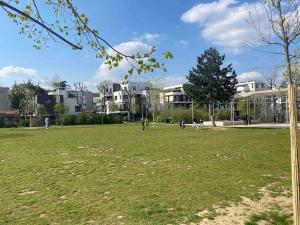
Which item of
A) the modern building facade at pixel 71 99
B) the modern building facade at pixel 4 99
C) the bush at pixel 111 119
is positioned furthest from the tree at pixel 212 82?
the modern building facade at pixel 4 99

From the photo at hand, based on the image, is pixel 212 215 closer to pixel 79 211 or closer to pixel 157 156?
pixel 79 211

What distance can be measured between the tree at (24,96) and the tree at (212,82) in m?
36.9

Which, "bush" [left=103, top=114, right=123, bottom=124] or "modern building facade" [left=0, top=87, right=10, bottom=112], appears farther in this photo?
"modern building facade" [left=0, top=87, right=10, bottom=112]

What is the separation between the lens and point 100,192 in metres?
8.76

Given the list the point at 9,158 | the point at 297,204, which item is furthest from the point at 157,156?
the point at 297,204

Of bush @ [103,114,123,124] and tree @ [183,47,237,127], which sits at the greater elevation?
tree @ [183,47,237,127]

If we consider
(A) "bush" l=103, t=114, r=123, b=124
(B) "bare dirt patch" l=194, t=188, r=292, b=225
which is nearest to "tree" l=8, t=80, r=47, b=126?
(A) "bush" l=103, t=114, r=123, b=124

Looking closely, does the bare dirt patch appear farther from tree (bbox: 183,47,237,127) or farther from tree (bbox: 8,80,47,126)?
tree (bbox: 8,80,47,126)

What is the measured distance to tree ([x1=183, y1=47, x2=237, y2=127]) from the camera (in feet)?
145

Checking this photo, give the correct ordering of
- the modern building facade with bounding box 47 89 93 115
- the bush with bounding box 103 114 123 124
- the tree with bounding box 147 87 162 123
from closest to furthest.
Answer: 1. the bush with bounding box 103 114 123 124
2. the tree with bounding box 147 87 162 123
3. the modern building facade with bounding box 47 89 93 115

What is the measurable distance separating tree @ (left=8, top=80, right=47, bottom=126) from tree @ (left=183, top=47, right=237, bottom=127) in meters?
36.9

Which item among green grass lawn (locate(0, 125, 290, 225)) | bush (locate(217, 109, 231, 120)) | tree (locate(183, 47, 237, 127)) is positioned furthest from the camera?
bush (locate(217, 109, 231, 120))

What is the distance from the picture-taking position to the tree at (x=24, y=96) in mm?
69875

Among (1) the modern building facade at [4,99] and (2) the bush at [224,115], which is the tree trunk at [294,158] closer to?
(2) the bush at [224,115]
